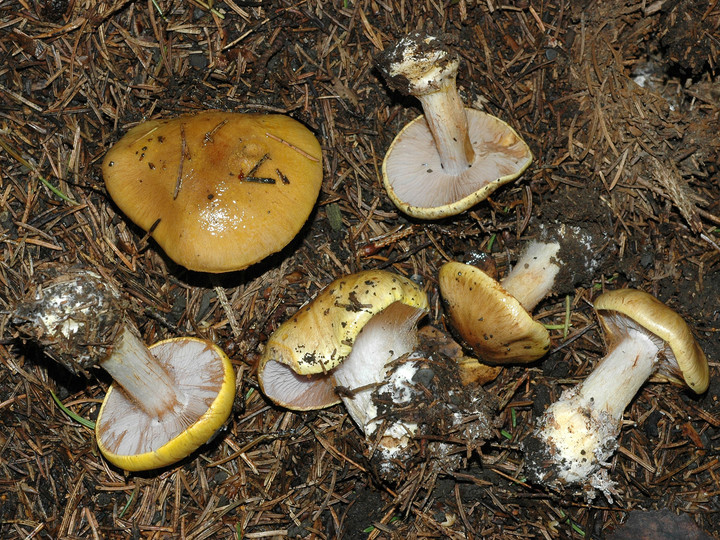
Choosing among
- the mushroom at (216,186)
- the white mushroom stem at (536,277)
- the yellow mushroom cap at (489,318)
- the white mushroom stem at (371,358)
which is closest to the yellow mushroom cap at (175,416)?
the mushroom at (216,186)

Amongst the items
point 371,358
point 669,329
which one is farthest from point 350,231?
point 669,329

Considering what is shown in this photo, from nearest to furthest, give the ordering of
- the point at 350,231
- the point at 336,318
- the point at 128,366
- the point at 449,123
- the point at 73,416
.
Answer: the point at 128,366 < the point at 336,318 < the point at 449,123 < the point at 73,416 < the point at 350,231

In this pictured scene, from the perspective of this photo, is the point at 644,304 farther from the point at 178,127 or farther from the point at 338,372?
the point at 178,127

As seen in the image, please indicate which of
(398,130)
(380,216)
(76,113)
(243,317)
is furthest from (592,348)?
(76,113)

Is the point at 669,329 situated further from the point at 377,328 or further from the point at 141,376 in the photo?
the point at 141,376

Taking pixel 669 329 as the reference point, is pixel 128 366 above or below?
above

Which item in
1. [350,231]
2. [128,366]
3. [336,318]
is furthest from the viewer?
[350,231]
